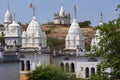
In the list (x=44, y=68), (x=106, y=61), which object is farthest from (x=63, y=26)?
(x=106, y=61)

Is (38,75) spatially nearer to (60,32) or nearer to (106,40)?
(106,40)

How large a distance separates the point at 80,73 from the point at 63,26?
105 feet

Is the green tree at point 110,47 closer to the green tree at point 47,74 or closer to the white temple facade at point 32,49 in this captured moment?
the green tree at point 47,74

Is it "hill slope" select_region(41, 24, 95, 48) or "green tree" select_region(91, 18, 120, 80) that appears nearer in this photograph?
"green tree" select_region(91, 18, 120, 80)

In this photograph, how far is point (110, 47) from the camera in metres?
21.0

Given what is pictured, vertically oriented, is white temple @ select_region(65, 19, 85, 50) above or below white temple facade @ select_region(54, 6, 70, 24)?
below

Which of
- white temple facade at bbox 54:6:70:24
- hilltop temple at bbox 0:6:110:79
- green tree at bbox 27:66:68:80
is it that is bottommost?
green tree at bbox 27:66:68:80

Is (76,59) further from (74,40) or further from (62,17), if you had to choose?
(62,17)

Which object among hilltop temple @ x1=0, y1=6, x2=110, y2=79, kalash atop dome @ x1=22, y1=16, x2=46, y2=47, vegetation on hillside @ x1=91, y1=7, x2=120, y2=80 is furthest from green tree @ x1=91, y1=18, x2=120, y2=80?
kalash atop dome @ x1=22, y1=16, x2=46, y2=47

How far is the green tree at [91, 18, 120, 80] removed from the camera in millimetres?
20828

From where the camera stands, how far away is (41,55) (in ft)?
153

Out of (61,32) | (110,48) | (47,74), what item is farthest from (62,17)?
(110,48)

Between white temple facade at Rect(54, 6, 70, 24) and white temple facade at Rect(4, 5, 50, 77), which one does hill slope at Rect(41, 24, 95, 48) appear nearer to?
white temple facade at Rect(54, 6, 70, 24)

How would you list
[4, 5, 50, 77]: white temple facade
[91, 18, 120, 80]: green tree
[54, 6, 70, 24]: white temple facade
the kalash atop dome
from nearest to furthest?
1. [91, 18, 120, 80]: green tree
2. [4, 5, 50, 77]: white temple facade
3. the kalash atop dome
4. [54, 6, 70, 24]: white temple facade
